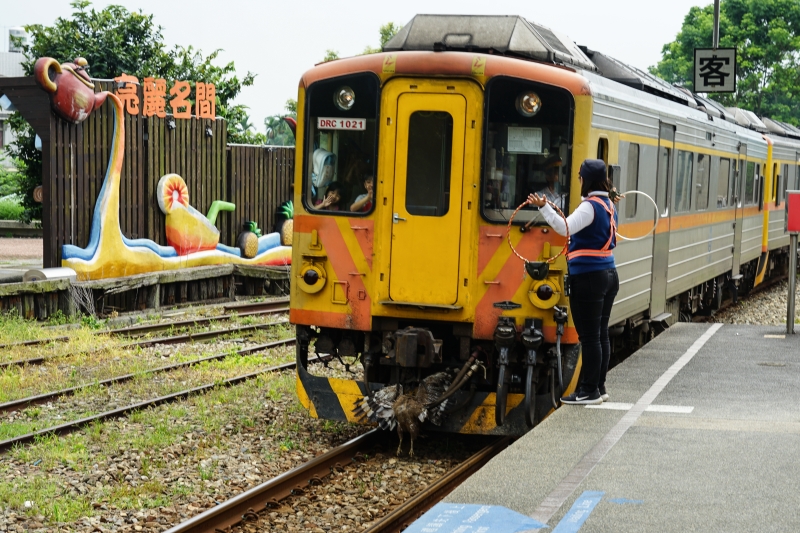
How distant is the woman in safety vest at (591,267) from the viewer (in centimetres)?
721

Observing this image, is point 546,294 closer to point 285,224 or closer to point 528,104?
point 528,104

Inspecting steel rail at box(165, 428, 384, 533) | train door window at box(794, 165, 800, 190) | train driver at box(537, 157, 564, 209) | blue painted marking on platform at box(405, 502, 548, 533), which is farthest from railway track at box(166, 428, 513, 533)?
train door window at box(794, 165, 800, 190)

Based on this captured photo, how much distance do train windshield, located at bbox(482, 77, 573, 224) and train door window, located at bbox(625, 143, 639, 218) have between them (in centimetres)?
167

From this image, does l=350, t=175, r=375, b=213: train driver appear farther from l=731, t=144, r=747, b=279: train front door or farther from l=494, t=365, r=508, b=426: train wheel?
l=731, t=144, r=747, b=279: train front door

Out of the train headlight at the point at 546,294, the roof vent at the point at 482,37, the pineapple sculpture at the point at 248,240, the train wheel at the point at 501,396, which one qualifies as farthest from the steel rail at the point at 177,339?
the train headlight at the point at 546,294

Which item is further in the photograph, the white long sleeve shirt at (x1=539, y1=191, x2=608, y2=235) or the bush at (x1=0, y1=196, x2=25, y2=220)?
the bush at (x1=0, y1=196, x2=25, y2=220)

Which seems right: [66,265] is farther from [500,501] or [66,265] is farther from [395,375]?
[500,501]

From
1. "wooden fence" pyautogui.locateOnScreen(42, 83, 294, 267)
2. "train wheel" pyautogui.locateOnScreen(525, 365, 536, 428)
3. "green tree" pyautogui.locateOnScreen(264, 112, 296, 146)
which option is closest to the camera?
"train wheel" pyautogui.locateOnScreen(525, 365, 536, 428)

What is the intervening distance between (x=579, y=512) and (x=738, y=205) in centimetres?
1245

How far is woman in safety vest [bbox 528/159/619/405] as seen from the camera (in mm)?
7207

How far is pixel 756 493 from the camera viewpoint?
18.3 feet

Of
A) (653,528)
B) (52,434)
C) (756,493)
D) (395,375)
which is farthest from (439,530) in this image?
(52,434)

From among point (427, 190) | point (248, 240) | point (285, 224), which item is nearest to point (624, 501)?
point (427, 190)

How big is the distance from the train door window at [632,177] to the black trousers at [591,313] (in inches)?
74.5
